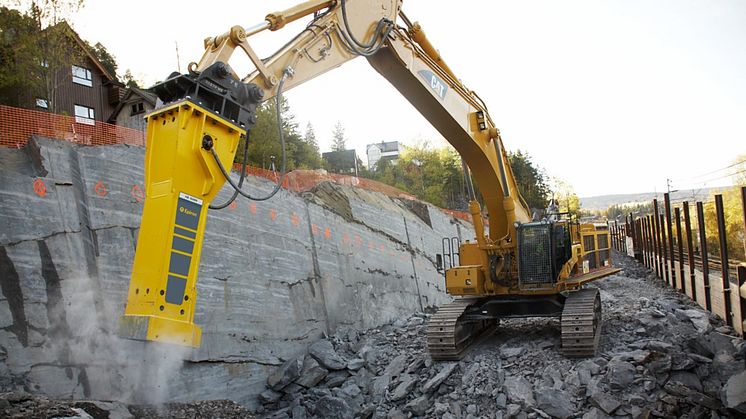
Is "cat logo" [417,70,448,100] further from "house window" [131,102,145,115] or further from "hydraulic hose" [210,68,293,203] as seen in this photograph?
"house window" [131,102,145,115]

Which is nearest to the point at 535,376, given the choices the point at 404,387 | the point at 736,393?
the point at 404,387

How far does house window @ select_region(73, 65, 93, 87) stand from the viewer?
24422mm

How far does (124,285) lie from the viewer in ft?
30.4

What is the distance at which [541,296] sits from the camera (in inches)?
403

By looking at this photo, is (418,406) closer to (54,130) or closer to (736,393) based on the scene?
(736,393)

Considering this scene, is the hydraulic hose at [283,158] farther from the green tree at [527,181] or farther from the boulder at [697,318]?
the green tree at [527,181]

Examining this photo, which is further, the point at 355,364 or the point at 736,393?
the point at 355,364

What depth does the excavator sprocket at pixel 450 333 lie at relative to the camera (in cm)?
952

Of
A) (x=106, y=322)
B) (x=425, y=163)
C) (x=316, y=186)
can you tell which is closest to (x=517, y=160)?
(x=425, y=163)

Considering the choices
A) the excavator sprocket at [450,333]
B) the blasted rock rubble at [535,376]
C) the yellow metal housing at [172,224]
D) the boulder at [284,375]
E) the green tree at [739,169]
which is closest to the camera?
the yellow metal housing at [172,224]

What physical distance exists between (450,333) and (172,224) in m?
6.17

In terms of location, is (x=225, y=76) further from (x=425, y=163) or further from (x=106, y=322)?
(x=425, y=163)

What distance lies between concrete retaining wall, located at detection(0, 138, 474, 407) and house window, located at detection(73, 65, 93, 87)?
1554 cm

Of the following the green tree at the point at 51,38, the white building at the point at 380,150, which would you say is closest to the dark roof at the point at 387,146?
the white building at the point at 380,150
